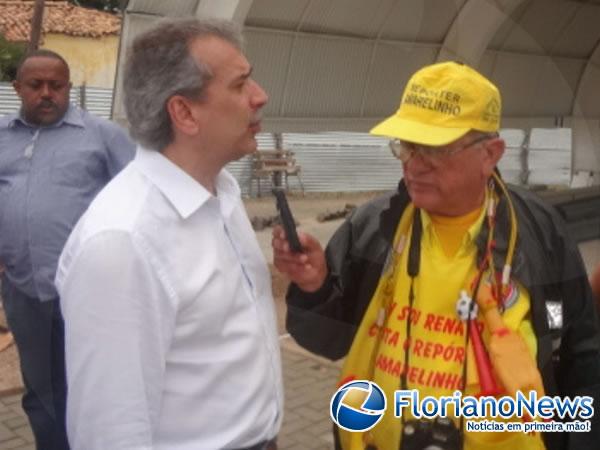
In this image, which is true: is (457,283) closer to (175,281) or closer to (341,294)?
(341,294)

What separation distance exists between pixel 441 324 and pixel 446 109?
1.81 ft

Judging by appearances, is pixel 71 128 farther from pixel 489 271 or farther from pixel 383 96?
pixel 383 96

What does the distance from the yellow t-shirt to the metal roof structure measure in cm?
250

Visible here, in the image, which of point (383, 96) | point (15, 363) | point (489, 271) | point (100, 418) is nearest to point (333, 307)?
point (489, 271)

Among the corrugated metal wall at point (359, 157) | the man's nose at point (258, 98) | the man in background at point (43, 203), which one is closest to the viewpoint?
the man's nose at point (258, 98)

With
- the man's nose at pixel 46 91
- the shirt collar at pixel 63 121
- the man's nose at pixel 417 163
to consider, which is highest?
the man's nose at pixel 417 163

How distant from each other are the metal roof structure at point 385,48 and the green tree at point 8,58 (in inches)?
564

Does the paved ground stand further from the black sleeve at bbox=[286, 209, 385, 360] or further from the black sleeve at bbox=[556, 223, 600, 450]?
the black sleeve at bbox=[556, 223, 600, 450]

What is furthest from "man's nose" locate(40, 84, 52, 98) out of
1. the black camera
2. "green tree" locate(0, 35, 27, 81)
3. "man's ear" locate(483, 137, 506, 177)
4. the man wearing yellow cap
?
"green tree" locate(0, 35, 27, 81)

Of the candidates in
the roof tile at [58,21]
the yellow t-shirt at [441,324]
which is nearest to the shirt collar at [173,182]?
the yellow t-shirt at [441,324]

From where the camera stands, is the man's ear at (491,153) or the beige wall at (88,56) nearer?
the man's ear at (491,153)

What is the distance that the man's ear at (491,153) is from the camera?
1.83m

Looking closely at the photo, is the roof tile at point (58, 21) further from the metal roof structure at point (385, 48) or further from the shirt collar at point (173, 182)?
the shirt collar at point (173, 182)

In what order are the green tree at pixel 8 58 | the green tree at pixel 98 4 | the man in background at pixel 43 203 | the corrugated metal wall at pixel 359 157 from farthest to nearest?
the green tree at pixel 98 4 < the green tree at pixel 8 58 < the corrugated metal wall at pixel 359 157 < the man in background at pixel 43 203
